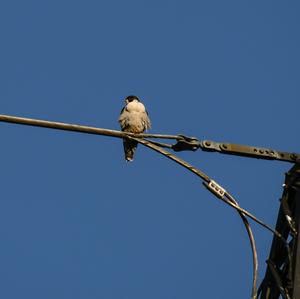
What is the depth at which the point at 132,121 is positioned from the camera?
10.4m

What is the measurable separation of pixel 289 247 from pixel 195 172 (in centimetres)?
71

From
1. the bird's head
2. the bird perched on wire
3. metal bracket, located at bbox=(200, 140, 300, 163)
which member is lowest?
metal bracket, located at bbox=(200, 140, 300, 163)

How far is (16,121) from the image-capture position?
4.26 m

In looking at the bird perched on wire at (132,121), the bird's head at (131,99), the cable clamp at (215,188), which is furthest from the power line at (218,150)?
the bird's head at (131,99)

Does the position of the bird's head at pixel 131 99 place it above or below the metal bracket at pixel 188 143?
above

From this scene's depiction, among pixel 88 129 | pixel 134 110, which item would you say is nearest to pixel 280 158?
pixel 88 129

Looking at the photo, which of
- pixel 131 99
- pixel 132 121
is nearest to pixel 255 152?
pixel 132 121

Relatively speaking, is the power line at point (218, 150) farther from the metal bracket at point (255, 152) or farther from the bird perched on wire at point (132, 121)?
the bird perched on wire at point (132, 121)

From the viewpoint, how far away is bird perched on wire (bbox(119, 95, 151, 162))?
10.3 m

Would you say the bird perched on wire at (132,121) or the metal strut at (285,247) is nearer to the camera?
the metal strut at (285,247)

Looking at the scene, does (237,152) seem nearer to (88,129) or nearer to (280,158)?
(280,158)

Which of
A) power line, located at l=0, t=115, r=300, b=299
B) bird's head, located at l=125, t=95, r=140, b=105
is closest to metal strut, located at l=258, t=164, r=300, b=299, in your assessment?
power line, located at l=0, t=115, r=300, b=299

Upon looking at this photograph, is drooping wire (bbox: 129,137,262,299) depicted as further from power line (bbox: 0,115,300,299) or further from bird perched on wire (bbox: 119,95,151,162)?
bird perched on wire (bbox: 119,95,151,162)

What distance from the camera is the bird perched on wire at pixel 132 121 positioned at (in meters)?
10.3
